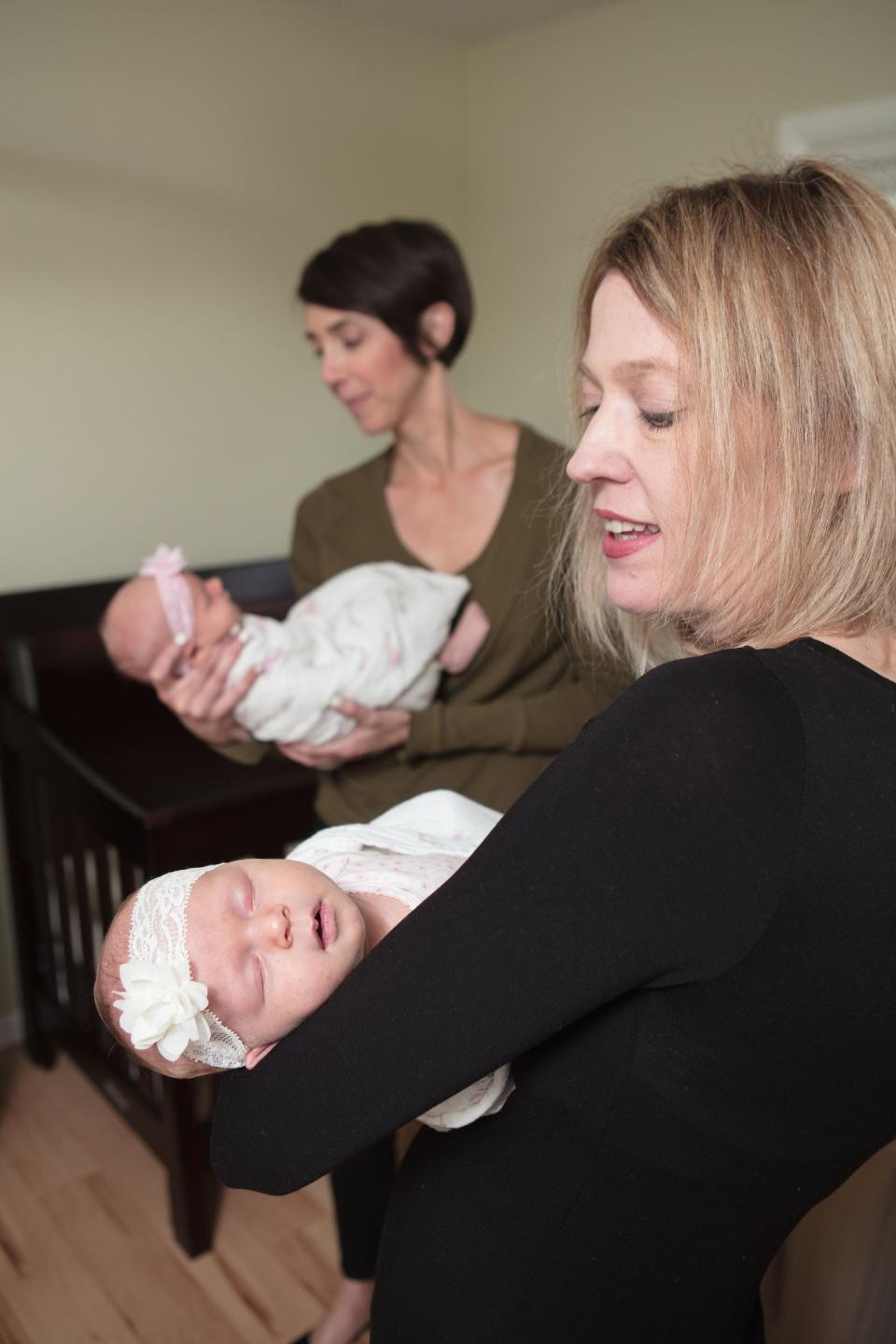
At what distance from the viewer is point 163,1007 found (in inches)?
33.4

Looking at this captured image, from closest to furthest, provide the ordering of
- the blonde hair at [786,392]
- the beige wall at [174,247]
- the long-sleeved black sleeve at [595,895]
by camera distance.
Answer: the long-sleeved black sleeve at [595,895]
the blonde hair at [786,392]
the beige wall at [174,247]

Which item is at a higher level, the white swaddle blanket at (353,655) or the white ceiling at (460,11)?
the white ceiling at (460,11)

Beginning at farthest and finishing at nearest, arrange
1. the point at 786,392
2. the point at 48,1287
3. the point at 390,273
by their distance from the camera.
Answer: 1. the point at 48,1287
2. the point at 390,273
3. the point at 786,392

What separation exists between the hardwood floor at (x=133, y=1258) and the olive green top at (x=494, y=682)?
30.9 inches

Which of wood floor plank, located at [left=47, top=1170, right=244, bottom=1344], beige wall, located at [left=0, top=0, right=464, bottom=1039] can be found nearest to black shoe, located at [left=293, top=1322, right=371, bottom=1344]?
wood floor plank, located at [left=47, top=1170, right=244, bottom=1344]

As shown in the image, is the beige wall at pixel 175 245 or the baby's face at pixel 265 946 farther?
the beige wall at pixel 175 245

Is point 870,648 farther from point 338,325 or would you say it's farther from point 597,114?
point 597,114

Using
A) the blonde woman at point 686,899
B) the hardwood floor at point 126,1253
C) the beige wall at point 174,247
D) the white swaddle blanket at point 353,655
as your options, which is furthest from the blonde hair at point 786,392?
the beige wall at point 174,247

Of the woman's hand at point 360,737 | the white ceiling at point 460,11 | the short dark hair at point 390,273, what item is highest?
the white ceiling at point 460,11

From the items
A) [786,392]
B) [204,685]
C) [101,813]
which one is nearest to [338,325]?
[204,685]

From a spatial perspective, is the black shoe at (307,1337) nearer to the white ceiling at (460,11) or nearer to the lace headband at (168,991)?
the lace headband at (168,991)

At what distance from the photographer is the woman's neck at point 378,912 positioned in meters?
1.03

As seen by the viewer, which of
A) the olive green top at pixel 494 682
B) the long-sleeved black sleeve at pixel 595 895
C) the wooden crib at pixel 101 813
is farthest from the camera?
the wooden crib at pixel 101 813

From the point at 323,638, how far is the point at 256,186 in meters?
1.80
